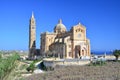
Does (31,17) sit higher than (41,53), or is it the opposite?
(31,17)

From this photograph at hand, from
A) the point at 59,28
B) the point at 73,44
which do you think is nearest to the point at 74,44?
the point at 73,44

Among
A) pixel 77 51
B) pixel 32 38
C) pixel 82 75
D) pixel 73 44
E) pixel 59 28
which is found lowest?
pixel 82 75

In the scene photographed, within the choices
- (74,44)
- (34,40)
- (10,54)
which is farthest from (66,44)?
(10,54)

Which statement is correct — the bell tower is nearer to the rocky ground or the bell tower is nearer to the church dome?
the church dome

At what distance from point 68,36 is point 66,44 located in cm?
242

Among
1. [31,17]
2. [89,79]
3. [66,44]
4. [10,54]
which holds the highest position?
[31,17]

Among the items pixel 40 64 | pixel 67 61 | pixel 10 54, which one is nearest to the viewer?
pixel 10 54

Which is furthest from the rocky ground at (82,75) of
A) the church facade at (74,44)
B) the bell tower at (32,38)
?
the bell tower at (32,38)

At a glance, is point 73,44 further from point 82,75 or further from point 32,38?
point 82,75

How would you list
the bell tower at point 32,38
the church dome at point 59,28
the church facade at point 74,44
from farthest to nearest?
the bell tower at point 32,38 < the church dome at point 59,28 < the church facade at point 74,44

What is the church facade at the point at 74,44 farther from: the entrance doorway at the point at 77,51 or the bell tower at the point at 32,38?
the bell tower at the point at 32,38

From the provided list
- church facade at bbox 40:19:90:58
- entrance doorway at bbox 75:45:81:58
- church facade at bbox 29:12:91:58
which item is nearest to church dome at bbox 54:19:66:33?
church facade at bbox 29:12:91:58

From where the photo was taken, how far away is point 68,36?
59.7 m

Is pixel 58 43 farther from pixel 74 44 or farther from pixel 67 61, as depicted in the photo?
pixel 67 61
